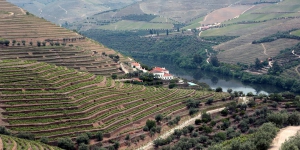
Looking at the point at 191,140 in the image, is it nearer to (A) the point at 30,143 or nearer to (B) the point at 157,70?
(A) the point at 30,143

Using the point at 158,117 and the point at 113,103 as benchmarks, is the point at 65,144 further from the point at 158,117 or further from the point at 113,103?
the point at 158,117

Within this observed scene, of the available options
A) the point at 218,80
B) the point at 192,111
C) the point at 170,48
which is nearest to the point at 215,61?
the point at 218,80

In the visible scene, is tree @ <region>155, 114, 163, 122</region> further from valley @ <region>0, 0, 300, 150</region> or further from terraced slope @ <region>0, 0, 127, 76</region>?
terraced slope @ <region>0, 0, 127, 76</region>

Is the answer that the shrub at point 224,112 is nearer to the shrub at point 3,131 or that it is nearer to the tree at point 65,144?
the tree at point 65,144

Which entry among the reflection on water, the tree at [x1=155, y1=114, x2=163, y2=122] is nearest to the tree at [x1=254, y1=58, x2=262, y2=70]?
the reflection on water

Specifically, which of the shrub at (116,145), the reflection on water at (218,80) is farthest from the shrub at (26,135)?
the reflection on water at (218,80)

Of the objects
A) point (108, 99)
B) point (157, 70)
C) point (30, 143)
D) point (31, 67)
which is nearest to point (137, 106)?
point (108, 99)

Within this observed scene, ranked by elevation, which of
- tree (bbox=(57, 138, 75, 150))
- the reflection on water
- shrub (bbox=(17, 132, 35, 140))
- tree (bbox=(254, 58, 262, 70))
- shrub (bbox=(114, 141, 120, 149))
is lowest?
the reflection on water
